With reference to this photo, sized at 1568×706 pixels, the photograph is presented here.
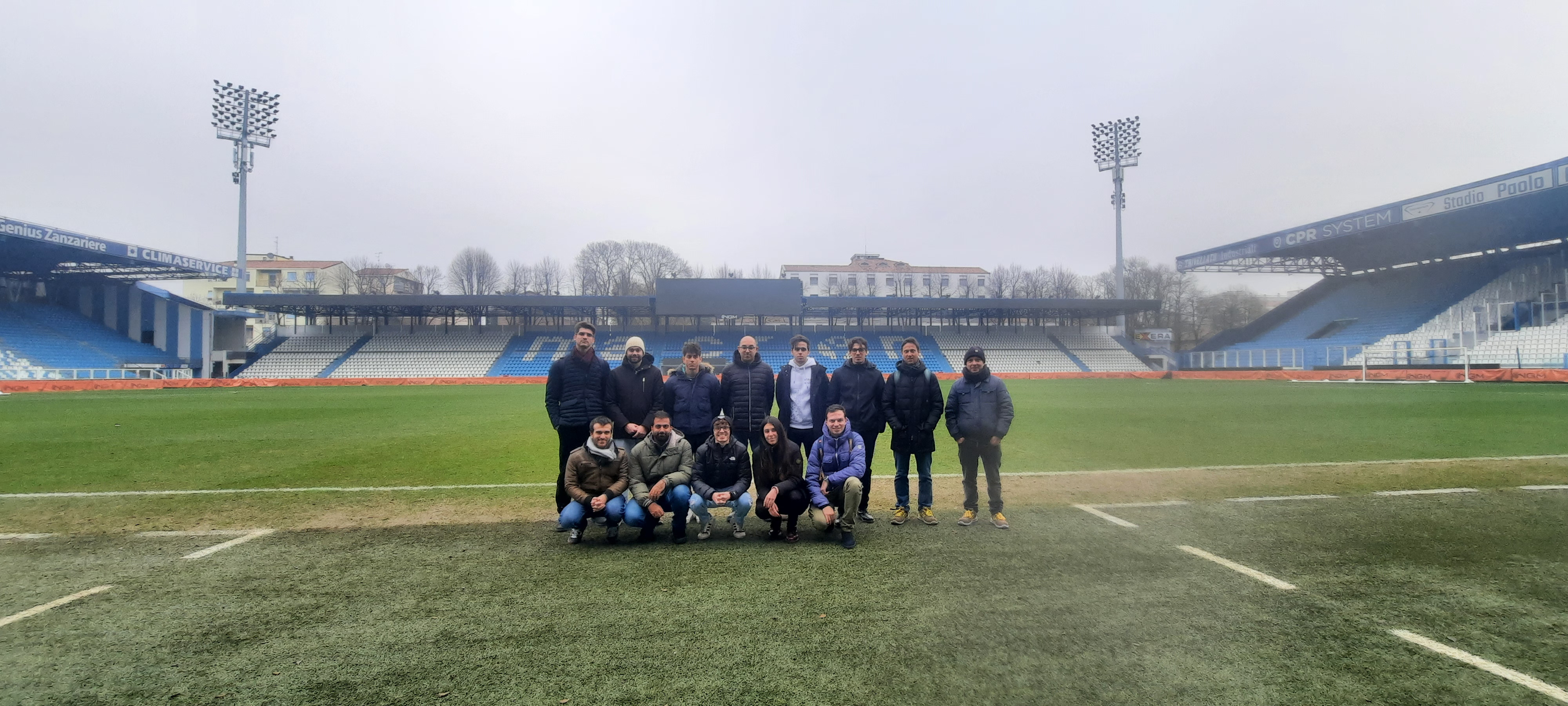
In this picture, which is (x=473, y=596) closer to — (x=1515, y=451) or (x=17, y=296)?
(x=1515, y=451)

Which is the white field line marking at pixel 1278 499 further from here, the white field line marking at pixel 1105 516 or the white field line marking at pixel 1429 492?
the white field line marking at pixel 1105 516

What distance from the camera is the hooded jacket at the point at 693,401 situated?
6445mm

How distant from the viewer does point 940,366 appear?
165ft

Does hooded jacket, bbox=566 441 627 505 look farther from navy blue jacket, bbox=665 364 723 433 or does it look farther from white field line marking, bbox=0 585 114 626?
white field line marking, bbox=0 585 114 626

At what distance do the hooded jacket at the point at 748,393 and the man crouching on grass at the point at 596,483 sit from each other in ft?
3.87

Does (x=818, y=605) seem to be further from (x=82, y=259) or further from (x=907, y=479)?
(x=82, y=259)

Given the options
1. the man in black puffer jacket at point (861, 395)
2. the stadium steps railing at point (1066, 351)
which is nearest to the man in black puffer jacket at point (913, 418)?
the man in black puffer jacket at point (861, 395)

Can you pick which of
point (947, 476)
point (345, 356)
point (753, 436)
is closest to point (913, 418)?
point (753, 436)

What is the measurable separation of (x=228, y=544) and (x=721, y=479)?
4.16 m

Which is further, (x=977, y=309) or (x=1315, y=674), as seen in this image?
(x=977, y=309)

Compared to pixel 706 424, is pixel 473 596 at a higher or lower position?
lower

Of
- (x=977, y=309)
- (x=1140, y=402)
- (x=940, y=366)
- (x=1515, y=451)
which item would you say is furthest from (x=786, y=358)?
(x=1515, y=451)

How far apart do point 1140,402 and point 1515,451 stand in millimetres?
11119

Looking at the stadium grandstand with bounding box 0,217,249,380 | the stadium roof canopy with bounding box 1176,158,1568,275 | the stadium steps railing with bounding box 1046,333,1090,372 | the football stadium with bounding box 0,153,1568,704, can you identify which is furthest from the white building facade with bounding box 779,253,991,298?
the football stadium with bounding box 0,153,1568,704
